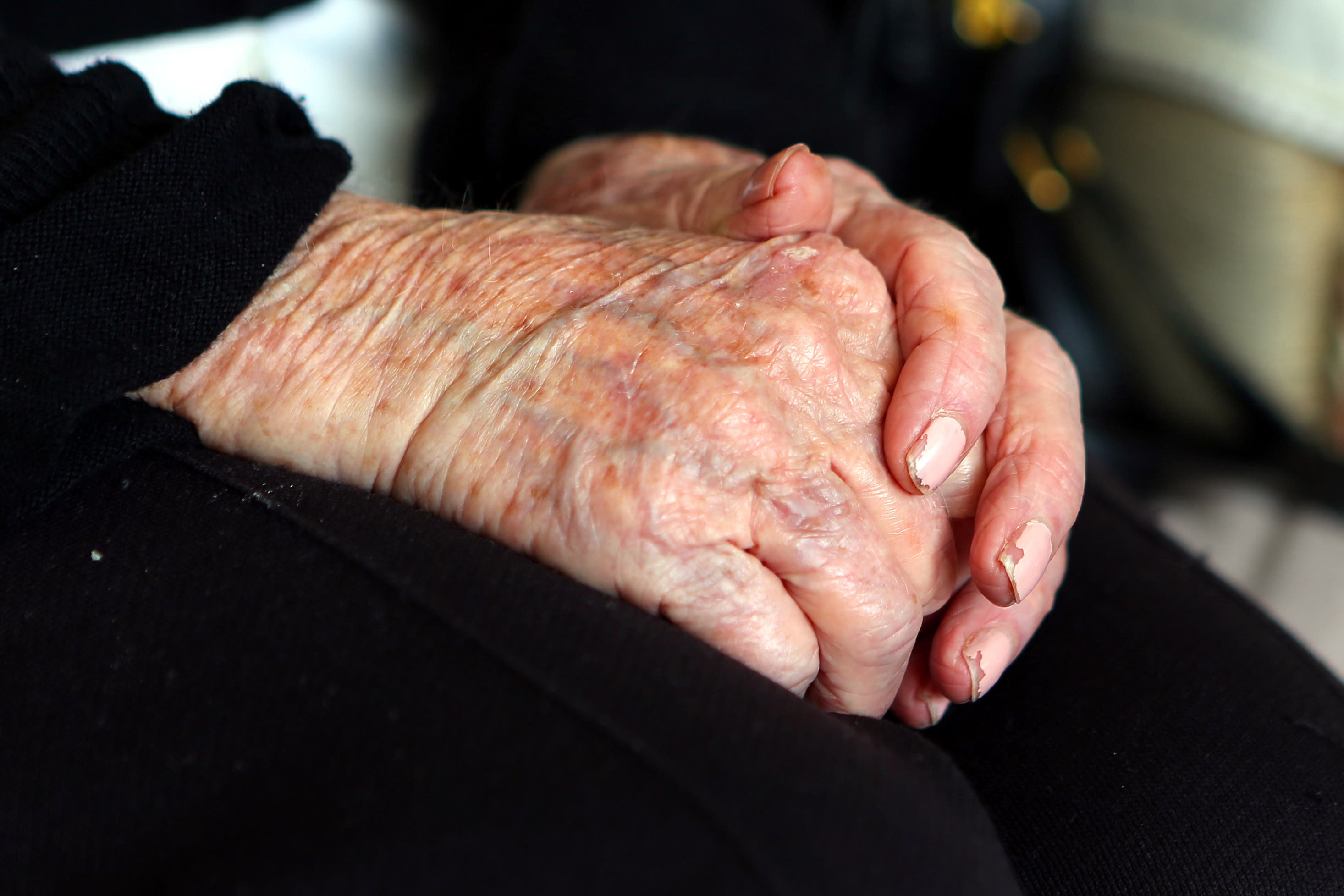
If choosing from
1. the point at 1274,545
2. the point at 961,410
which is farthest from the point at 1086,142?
the point at 961,410

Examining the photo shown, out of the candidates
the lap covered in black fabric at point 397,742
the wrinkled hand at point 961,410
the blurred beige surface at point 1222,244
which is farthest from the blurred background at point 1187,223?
the lap covered in black fabric at point 397,742

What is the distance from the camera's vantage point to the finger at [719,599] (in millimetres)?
594

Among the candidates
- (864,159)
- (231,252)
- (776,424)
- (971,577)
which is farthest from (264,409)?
(864,159)

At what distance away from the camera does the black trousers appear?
1.42ft

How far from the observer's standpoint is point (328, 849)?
0.43m

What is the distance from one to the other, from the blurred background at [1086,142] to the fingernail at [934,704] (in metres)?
0.70

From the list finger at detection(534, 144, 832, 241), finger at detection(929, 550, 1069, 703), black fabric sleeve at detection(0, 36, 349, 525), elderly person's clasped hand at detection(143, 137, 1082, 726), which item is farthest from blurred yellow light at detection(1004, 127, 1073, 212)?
black fabric sleeve at detection(0, 36, 349, 525)

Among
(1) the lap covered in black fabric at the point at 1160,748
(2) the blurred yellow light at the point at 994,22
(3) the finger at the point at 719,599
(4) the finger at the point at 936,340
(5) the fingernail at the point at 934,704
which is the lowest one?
(5) the fingernail at the point at 934,704

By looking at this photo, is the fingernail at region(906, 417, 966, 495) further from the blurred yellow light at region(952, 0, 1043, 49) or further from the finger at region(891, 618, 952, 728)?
the blurred yellow light at region(952, 0, 1043, 49)

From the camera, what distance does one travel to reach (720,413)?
62 cm

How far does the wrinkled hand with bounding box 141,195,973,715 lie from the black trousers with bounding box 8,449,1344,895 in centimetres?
6

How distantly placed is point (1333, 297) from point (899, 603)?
53.6 inches

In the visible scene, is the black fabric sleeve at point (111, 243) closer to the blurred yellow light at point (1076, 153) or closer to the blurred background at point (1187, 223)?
the blurred background at point (1187, 223)

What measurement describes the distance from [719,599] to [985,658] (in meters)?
0.21
